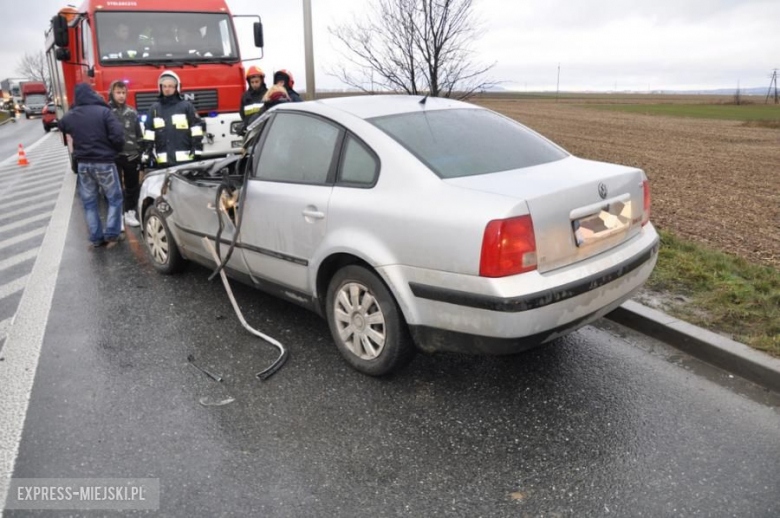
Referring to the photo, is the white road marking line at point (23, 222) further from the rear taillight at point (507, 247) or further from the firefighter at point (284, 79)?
the rear taillight at point (507, 247)

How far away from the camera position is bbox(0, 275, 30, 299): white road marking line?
17.7 feet

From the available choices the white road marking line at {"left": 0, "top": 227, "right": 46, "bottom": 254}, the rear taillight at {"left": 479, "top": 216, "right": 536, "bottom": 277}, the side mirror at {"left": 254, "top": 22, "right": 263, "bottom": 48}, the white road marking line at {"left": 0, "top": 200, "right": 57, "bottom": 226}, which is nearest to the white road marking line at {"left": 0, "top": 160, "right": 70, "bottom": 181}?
the white road marking line at {"left": 0, "top": 200, "right": 57, "bottom": 226}

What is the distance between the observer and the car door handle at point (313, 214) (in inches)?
144

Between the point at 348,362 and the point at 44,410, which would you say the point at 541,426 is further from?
the point at 44,410

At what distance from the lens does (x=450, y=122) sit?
12.8ft

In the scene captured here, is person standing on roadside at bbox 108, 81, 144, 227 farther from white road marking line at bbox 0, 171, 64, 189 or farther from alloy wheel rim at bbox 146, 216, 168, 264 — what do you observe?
white road marking line at bbox 0, 171, 64, 189

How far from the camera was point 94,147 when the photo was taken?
6703 mm

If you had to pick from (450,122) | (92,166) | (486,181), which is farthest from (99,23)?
(486,181)

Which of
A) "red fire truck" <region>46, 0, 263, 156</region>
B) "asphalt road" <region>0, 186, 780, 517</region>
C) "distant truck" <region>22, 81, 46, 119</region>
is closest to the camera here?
"asphalt road" <region>0, 186, 780, 517</region>

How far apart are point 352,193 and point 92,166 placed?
4488mm

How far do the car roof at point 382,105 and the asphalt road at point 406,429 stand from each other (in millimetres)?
1537

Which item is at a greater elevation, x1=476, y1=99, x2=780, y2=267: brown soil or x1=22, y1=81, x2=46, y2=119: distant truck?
x1=22, y1=81, x2=46, y2=119: distant truck

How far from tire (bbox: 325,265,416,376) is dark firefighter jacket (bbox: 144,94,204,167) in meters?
4.47

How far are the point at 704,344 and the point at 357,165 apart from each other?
2356 mm
